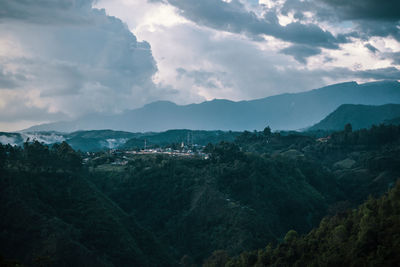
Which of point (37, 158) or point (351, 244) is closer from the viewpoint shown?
point (351, 244)

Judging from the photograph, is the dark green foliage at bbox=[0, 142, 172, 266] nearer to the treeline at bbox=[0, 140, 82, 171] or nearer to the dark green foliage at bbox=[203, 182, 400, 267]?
the treeline at bbox=[0, 140, 82, 171]

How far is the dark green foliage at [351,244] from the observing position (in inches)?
1216

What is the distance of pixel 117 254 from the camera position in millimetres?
46844

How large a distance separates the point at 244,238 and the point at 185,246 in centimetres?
938

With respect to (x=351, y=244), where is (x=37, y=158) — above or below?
above

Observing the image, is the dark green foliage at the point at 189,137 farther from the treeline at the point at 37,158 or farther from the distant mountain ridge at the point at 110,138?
the treeline at the point at 37,158

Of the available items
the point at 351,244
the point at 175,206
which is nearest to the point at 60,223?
the point at 175,206

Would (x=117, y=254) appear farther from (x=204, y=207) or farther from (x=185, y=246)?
(x=204, y=207)

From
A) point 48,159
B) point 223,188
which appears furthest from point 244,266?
point 48,159

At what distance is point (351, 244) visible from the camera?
34.1 metres

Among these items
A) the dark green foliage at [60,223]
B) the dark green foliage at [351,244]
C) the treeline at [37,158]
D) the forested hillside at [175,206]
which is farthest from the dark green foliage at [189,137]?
the dark green foliage at [351,244]

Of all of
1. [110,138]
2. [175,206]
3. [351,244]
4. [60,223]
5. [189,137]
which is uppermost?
[189,137]

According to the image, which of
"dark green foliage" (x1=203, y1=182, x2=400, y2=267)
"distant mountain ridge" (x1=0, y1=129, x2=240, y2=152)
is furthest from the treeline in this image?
"distant mountain ridge" (x1=0, y1=129, x2=240, y2=152)

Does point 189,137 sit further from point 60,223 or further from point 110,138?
point 60,223
